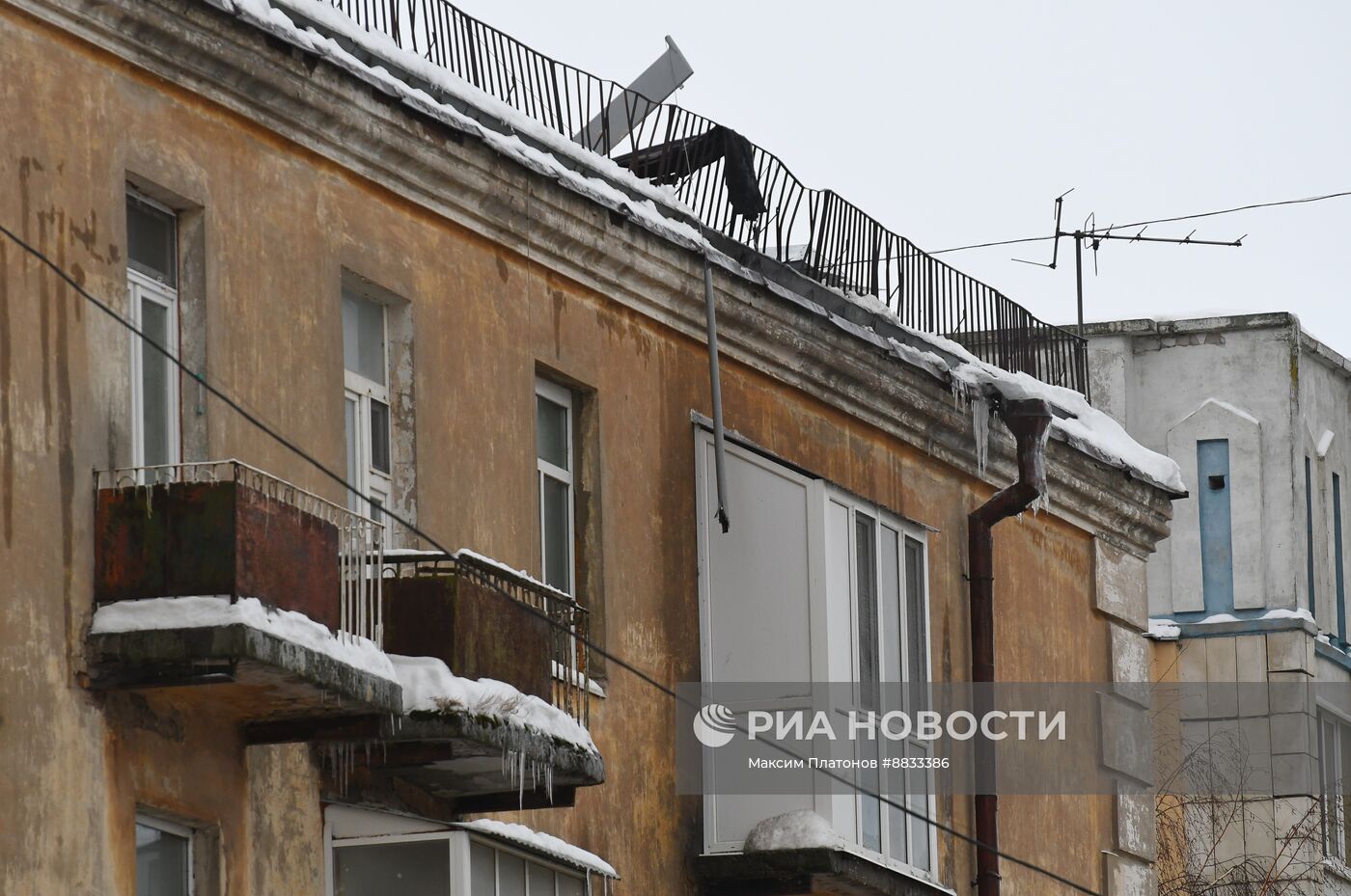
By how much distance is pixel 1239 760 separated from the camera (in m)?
30.2

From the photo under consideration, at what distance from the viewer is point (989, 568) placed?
20000mm

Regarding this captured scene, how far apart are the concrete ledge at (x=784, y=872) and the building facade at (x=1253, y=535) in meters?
15.3

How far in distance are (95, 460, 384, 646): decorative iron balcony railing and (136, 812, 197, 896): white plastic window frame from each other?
0.99 m

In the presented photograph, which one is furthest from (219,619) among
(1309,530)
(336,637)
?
(1309,530)

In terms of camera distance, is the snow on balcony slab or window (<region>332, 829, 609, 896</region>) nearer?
window (<region>332, 829, 609, 896</region>)

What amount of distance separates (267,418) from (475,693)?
159cm

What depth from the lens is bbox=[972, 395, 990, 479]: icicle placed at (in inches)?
784

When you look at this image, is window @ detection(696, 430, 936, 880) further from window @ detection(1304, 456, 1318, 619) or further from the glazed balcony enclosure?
window @ detection(1304, 456, 1318, 619)

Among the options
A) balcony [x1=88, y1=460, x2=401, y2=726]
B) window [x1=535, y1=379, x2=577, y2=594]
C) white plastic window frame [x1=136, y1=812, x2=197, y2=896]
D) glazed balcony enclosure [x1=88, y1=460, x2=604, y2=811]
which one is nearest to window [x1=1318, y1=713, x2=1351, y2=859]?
window [x1=535, y1=379, x2=577, y2=594]

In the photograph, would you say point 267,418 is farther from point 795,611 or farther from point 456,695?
point 795,611

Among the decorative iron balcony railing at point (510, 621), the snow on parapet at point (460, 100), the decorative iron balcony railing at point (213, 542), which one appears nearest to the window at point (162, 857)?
the decorative iron balcony railing at point (213, 542)

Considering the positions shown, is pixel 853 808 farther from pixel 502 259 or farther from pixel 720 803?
pixel 502 259

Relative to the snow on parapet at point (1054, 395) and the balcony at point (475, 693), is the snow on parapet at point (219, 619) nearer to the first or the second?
the balcony at point (475, 693)

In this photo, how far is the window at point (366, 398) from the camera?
1428 cm
